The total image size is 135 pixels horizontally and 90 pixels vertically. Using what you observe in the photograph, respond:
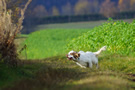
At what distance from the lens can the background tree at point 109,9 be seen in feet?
179

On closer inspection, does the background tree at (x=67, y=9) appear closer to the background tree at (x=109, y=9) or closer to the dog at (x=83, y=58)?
the background tree at (x=109, y=9)

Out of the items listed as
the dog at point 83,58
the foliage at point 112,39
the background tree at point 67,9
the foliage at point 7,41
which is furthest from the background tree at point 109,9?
the foliage at point 7,41

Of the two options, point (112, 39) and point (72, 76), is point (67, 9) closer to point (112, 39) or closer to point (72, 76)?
point (112, 39)

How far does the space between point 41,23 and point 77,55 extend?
5203 cm

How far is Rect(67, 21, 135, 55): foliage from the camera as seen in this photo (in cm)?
1650

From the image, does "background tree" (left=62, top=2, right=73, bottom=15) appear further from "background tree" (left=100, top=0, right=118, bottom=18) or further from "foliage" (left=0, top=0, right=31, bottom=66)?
"foliage" (left=0, top=0, right=31, bottom=66)

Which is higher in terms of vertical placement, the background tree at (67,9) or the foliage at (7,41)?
the background tree at (67,9)

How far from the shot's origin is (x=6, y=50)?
9.59 m

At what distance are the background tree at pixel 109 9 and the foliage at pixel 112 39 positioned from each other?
106 feet

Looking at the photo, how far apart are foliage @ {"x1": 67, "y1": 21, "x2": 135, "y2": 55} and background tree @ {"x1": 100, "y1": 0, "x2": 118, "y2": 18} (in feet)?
106

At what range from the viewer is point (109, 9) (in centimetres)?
5534

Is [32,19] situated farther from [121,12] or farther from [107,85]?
[107,85]

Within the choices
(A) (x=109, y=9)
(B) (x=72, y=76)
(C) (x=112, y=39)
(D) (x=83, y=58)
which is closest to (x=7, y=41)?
(B) (x=72, y=76)

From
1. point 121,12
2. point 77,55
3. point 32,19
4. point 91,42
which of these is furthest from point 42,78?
point 32,19
